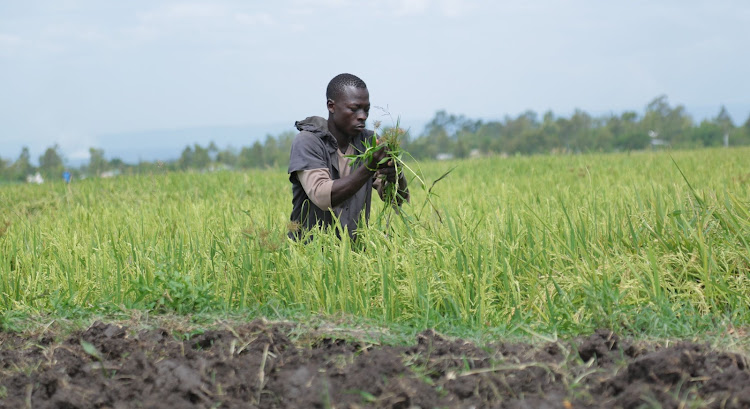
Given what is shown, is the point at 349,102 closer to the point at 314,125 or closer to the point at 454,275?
the point at 314,125

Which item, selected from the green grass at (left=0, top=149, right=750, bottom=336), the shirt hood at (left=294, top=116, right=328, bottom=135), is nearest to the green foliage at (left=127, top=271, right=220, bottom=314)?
the green grass at (left=0, top=149, right=750, bottom=336)

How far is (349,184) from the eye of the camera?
3.60 m

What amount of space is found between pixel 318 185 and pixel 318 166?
15 centimetres

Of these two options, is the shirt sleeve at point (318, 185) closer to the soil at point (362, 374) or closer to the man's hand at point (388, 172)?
the man's hand at point (388, 172)

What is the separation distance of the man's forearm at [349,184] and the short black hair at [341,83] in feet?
1.70

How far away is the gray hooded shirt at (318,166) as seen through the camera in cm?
385

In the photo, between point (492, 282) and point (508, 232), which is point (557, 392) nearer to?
point (492, 282)

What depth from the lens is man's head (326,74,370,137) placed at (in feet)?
12.6

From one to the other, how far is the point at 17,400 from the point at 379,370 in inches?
45.4

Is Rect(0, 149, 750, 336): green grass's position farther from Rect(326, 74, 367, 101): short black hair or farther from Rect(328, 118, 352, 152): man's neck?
Rect(326, 74, 367, 101): short black hair

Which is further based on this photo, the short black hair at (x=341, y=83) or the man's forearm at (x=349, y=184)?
the short black hair at (x=341, y=83)

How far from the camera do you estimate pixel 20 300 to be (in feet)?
12.1

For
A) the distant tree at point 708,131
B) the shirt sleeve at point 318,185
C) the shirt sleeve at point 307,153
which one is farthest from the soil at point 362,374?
the distant tree at point 708,131

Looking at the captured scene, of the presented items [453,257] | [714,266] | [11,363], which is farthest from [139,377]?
[714,266]
